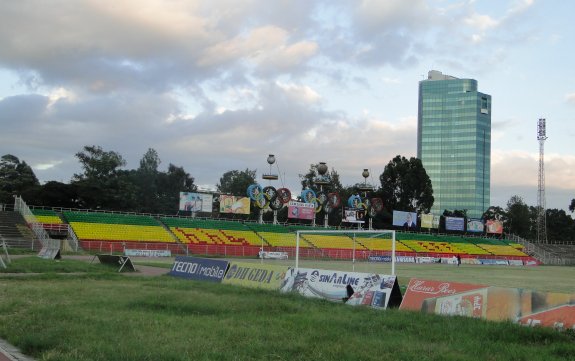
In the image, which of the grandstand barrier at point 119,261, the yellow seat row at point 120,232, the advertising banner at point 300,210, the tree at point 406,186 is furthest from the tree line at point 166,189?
the grandstand barrier at point 119,261

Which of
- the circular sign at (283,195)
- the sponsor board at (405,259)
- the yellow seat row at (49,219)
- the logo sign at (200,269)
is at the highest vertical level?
the circular sign at (283,195)

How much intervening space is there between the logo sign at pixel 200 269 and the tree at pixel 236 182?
333 ft

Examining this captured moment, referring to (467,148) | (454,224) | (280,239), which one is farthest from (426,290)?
(467,148)

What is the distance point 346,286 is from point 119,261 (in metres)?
16.3

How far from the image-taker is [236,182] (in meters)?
130

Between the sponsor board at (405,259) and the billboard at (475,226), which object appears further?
the billboard at (475,226)

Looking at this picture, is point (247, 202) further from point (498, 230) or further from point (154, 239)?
point (498, 230)

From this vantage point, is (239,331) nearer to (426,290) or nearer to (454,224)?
(426,290)

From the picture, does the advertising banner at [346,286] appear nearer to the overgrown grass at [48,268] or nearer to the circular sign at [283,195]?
the overgrown grass at [48,268]

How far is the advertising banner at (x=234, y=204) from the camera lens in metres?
76.4

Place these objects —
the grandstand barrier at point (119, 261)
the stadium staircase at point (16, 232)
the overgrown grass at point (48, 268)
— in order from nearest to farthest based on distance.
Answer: the overgrown grass at point (48, 268) → the grandstand barrier at point (119, 261) → the stadium staircase at point (16, 232)

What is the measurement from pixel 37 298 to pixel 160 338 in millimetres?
7034

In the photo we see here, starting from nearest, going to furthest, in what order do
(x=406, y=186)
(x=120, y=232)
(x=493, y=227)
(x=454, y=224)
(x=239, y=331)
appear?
1. (x=239, y=331)
2. (x=120, y=232)
3. (x=454, y=224)
4. (x=493, y=227)
5. (x=406, y=186)

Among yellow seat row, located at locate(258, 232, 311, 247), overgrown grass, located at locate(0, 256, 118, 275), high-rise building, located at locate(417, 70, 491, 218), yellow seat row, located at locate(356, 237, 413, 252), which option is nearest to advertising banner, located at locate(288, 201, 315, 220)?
yellow seat row, located at locate(258, 232, 311, 247)
